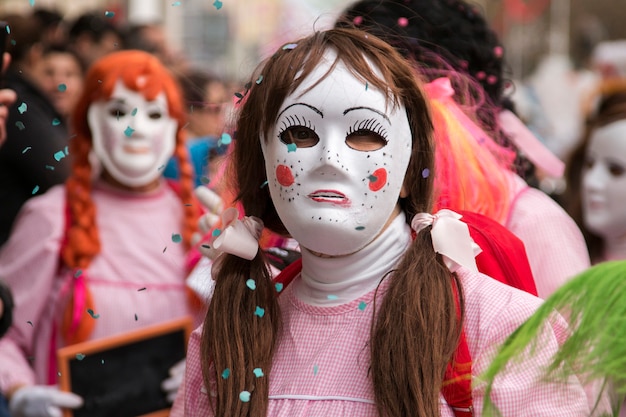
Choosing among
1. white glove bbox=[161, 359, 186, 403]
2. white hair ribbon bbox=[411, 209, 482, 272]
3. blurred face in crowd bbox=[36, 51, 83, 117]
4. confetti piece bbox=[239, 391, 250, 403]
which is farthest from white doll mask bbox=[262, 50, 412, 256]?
blurred face in crowd bbox=[36, 51, 83, 117]

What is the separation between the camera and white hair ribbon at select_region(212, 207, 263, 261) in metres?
2.12

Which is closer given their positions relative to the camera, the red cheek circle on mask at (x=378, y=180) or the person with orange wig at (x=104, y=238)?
the red cheek circle on mask at (x=378, y=180)

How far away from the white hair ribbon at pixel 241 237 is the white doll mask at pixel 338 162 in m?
0.13

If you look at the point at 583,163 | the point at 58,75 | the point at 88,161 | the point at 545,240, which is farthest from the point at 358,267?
the point at 58,75

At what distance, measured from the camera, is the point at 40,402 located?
3217mm

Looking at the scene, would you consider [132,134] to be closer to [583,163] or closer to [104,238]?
[104,238]

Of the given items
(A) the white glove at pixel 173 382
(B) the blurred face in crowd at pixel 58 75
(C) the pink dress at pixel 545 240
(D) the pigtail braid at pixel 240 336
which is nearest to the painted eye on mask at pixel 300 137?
(D) the pigtail braid at pixel 240 336

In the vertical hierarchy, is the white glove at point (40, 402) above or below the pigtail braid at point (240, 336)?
below

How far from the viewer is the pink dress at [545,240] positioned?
2.63 m

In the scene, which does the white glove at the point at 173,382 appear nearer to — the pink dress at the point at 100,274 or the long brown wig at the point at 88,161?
the pink dress at the point at 100,274

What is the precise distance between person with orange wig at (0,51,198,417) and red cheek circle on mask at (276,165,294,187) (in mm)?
1477

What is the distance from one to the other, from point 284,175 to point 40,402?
158cm

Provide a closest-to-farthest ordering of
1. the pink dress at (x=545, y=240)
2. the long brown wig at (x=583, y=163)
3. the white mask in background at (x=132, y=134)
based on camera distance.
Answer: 1. the pink dress at (x=545, y=240)
2. the white mask in background at (x=132, y=134)
3. the long brown wig at (x=583, y=163)

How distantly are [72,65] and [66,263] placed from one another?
195 cm
